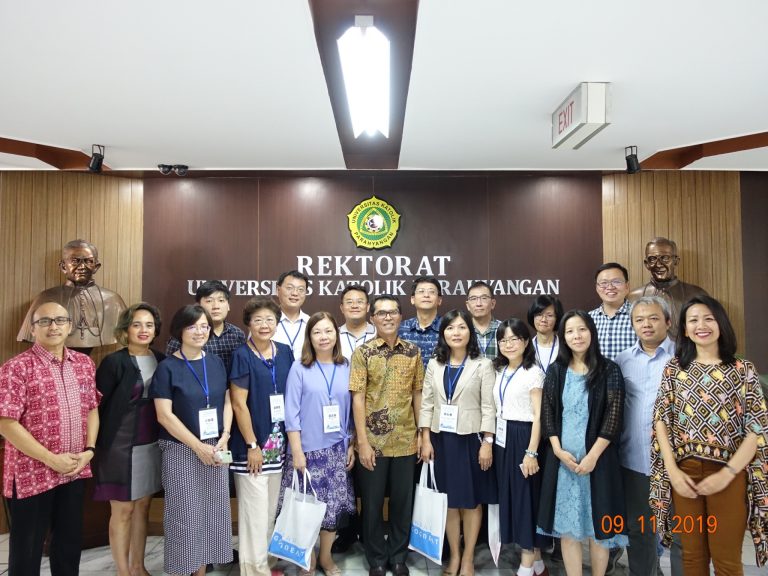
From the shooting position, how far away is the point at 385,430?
304 cm

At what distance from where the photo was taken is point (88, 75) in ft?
8.55

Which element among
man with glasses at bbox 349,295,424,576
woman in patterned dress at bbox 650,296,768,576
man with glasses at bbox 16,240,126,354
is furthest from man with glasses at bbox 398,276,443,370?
man with glasses at bbox 16,240,126,354

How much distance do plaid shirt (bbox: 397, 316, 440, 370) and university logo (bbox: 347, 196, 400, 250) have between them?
125 cm

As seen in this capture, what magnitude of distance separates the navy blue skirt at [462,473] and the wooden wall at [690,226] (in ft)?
8.06

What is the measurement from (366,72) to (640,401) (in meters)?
2.19

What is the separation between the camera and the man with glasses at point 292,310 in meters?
3.71

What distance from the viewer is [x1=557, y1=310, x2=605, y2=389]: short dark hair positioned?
2.75 m

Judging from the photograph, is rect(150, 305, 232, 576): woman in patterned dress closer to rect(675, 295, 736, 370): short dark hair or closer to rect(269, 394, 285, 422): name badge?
rect(269, 394, 285, 422): name badge

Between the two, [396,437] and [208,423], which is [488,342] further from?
[208,423]

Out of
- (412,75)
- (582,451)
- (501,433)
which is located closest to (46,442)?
(501,433)

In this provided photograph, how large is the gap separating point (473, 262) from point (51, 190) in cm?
363

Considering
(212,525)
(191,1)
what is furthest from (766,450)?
(191,1)

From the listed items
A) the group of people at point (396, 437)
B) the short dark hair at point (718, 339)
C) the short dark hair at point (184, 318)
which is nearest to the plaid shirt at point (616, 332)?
the group of people at point (396, 437)
